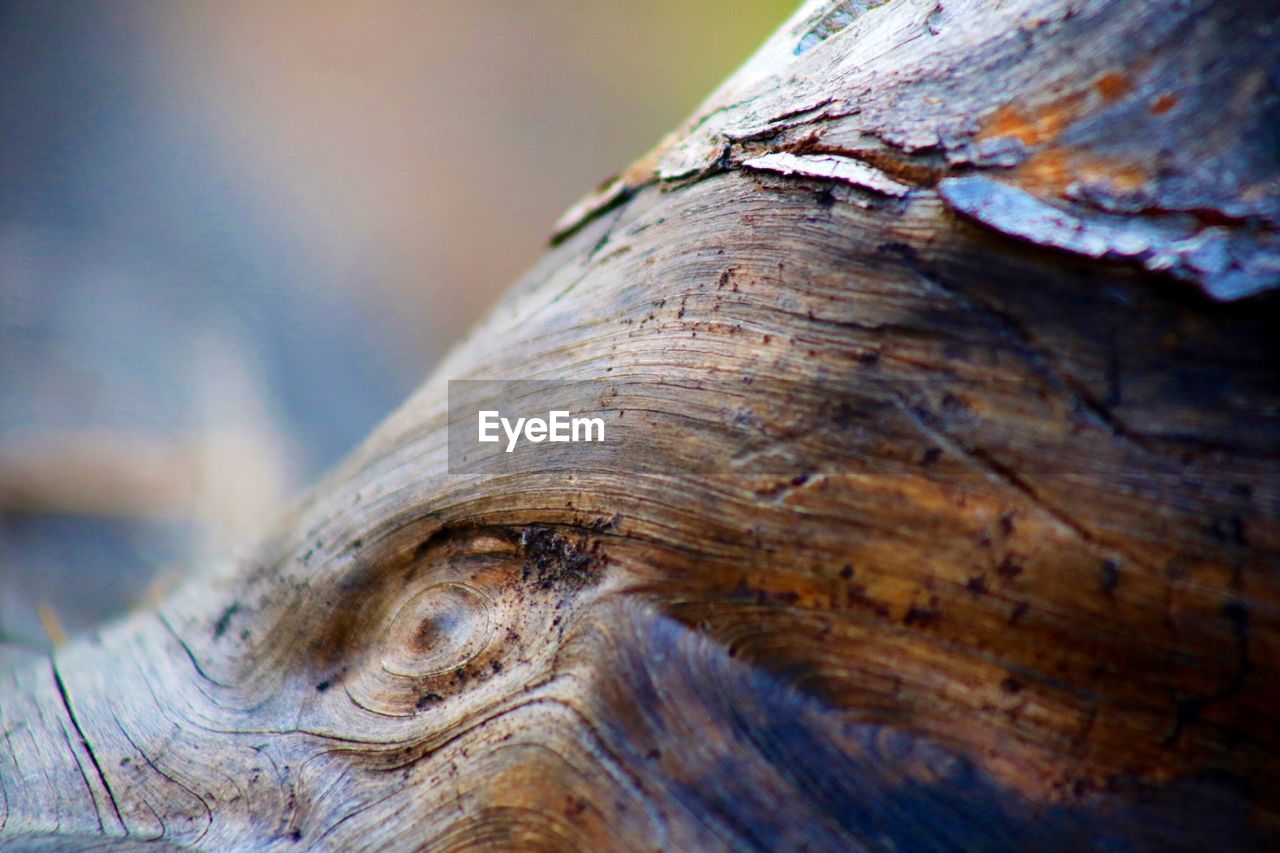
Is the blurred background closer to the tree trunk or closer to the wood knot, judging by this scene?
the wood knot

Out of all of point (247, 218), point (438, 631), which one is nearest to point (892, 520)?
point (438, 631)

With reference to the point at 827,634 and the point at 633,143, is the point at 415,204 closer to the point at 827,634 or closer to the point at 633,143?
the point at 633,143

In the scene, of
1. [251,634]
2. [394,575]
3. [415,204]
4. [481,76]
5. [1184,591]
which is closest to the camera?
[1184,591]

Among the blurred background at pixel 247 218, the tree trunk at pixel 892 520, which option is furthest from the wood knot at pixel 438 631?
A: the blurred background at pixel 247 218

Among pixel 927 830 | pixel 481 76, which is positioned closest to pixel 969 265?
pixel 927 830

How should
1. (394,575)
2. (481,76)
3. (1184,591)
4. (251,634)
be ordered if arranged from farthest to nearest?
(481,76) < (251,634) < (394,575) < (1184,591)
